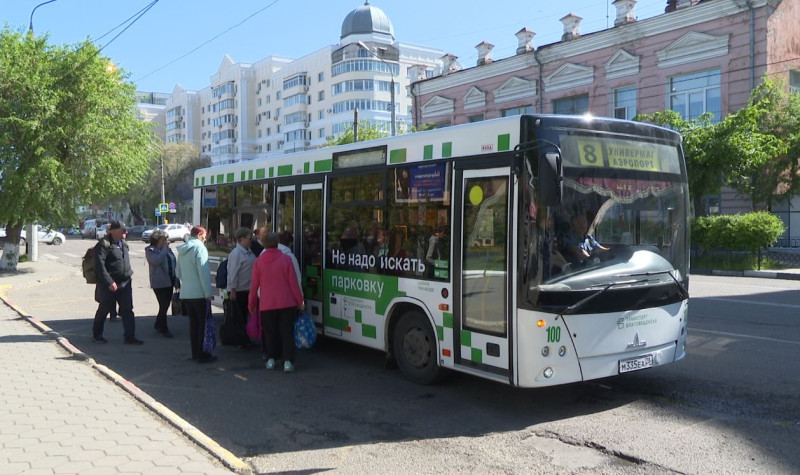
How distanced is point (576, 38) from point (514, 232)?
96.2 feet

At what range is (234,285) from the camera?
9.00 m

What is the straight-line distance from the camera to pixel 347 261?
323 inches

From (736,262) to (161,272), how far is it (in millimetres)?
19302

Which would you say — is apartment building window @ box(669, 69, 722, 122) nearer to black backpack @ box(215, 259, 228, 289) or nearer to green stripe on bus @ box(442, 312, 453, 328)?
black backpack @ box(215, 259, 228, 289)

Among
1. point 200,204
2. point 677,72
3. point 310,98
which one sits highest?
point 310,98

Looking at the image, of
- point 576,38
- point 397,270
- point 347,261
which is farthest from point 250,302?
point 576,38

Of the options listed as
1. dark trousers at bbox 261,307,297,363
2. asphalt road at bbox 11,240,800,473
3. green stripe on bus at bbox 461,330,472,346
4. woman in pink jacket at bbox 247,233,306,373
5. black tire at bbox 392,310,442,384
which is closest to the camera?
asphalt road at bbox 11,240,800,473

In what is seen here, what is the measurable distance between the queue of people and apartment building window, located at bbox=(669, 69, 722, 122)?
24.1 meters

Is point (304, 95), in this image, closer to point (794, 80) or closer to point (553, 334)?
point (794, 80)

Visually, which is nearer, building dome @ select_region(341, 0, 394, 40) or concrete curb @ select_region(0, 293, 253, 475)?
concrete curb @ select_region(0, 293, 253, 475)

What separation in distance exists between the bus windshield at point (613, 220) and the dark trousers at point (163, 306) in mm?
7188

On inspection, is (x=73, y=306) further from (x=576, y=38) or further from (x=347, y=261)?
(x=576, y=38)

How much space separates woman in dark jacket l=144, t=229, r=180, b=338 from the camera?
422 inches

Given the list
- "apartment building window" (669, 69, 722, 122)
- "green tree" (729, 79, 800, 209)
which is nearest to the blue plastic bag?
"green tree" (729, 79, 800, 209)
